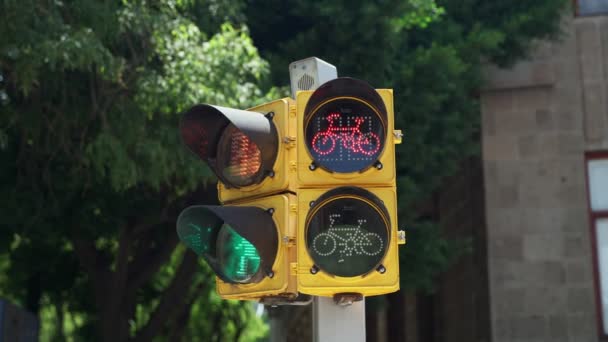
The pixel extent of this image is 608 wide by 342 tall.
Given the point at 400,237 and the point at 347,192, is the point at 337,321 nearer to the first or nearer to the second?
the point at 400,237

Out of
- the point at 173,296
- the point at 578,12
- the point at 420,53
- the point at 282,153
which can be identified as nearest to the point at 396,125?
the point at 420,53

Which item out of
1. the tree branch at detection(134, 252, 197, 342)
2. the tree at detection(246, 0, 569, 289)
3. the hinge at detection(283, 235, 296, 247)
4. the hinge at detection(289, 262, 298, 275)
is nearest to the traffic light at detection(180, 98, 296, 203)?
the hinge at detection(283, 235, 296, 247)

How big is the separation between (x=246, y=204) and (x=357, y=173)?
64cm

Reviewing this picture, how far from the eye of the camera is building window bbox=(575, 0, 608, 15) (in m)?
15.3

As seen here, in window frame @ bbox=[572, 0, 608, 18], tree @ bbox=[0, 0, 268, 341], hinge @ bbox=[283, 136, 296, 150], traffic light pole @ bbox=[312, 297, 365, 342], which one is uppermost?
window frame @ bbox=[572, 0, 608, 18]

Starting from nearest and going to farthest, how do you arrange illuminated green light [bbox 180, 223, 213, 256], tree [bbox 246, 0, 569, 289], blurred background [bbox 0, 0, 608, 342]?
illuminated green light [bbox 180, 223, 213, 256]
blurred background [bbox 0, 0, 608, 342]
tree [bbox 246, 0, 569, 289]

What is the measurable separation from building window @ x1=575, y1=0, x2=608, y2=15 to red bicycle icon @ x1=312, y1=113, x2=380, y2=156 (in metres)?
11.6

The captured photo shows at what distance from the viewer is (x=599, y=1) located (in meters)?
15.3

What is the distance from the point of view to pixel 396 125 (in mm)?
12828

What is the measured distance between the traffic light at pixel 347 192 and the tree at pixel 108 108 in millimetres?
5344

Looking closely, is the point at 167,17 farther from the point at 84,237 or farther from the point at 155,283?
the point at 155,283

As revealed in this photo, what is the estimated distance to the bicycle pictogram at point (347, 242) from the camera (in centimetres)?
448

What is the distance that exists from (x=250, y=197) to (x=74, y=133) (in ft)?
23.9

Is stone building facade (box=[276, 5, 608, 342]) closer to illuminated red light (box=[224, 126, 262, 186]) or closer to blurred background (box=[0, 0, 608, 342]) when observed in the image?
blurred background (box=[0, 0, 608, 342])
